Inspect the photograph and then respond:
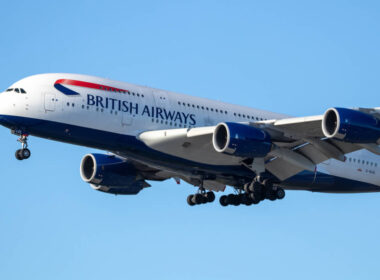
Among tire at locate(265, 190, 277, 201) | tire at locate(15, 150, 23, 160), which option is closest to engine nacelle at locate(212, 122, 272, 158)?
tire at locate(265, 190, 277, 201)

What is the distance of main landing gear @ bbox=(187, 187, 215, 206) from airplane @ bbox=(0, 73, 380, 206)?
45.1 inches

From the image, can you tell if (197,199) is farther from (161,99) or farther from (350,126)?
(350,126)

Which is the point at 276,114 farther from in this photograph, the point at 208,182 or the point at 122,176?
the point at 122,176

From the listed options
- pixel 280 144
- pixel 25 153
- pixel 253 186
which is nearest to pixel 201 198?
pixel 253 186

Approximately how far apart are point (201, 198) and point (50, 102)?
33.4 feet

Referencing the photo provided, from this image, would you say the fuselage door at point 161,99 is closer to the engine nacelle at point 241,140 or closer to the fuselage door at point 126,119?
the fuselage door at point 126,119

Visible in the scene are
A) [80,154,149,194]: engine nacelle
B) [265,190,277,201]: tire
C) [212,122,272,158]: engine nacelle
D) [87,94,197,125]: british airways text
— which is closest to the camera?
[212,122,272,158]: engine nacelle

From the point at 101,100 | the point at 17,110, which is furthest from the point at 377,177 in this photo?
the point at 17,110

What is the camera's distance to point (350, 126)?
3931 centimetres

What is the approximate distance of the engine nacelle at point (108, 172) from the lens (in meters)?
48.3

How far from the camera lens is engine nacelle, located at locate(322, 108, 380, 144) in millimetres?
39250

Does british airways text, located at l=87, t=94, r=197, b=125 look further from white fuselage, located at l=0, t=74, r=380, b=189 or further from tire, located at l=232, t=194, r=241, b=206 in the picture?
tire, located at l=232, t=194, r=241, b=206

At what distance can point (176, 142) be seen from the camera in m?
42.7

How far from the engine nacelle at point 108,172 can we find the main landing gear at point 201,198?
3427 millimetres
